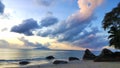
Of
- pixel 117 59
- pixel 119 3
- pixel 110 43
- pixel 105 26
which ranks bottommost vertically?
pixel 117 59

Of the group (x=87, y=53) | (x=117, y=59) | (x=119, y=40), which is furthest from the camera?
(x=87, y=53)

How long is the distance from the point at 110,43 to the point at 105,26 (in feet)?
12.2

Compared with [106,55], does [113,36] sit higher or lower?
higher

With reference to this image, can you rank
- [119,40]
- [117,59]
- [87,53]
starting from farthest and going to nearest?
1. [87,53]
2. [119,40]
3. [117,59]

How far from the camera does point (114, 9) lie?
58.4 metres

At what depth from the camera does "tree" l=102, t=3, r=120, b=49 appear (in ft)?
188

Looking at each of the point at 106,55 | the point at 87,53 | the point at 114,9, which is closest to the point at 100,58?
the point at 106,55

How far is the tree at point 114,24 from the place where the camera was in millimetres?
57344

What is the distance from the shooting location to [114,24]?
58406 mm

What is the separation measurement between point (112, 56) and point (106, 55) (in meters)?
1.12

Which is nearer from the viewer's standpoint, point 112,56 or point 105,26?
point 112,56

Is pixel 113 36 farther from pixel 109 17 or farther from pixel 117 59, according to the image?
pixel 117 59

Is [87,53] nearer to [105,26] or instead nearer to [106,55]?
[105,26]

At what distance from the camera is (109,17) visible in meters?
58.7
